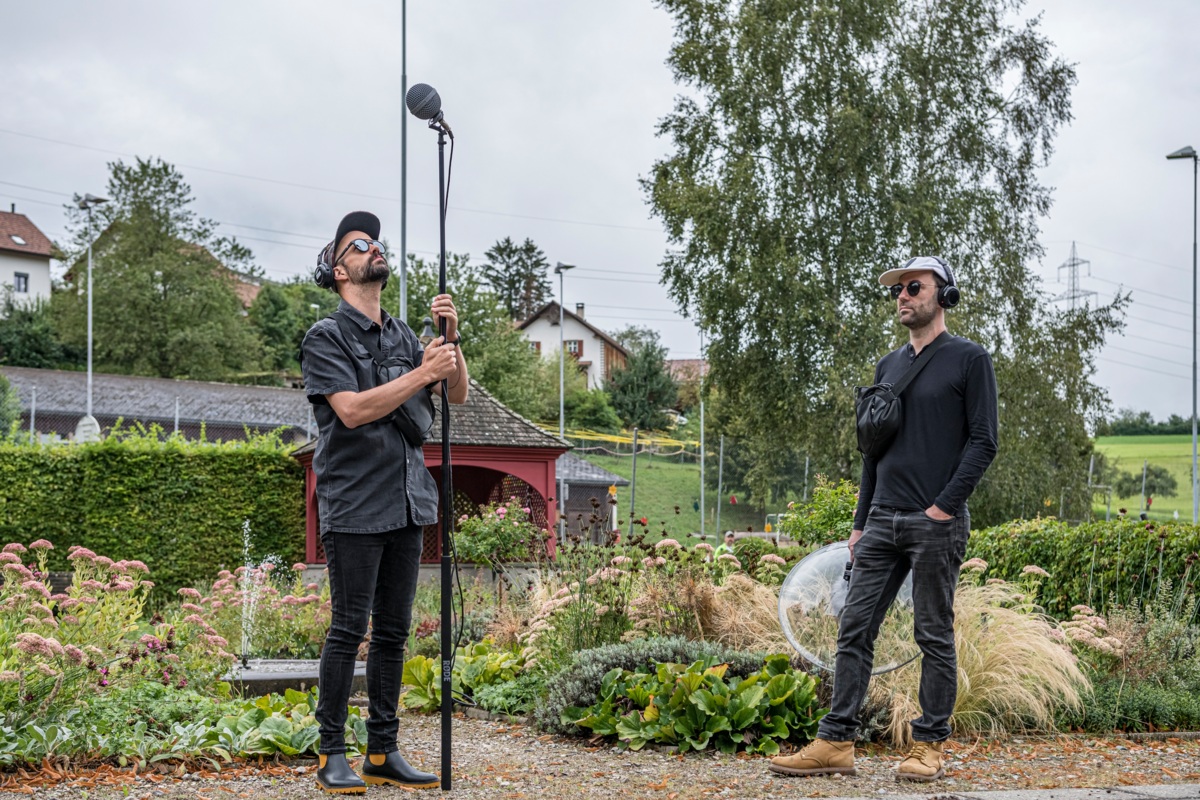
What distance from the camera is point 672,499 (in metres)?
36.1

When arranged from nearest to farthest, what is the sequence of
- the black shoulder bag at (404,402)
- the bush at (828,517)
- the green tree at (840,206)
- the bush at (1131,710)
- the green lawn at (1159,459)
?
the black shoulder bag at (404,402)
the bush at (1131,710)
the bush at (828,517)
the green tree at (840,206)
the green lawn at (1159,459)

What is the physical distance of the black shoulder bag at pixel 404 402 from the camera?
3982 mm

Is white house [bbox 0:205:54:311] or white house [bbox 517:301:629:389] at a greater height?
white house [bbox 0:205:54:311]

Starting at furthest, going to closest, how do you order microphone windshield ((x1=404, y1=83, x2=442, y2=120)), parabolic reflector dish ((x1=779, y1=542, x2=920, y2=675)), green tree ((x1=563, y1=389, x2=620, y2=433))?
green tree ((x1=563, y1=389, x2=620, y2=433)) → parabolic reflector dish ((x1=779, y1=542, x2=920, y2=675)) → microphone windshield ((x1=404, y1=83, x2=442, y2=120))

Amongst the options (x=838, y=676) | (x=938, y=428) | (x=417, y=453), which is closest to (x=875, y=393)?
(x=938, y=428)

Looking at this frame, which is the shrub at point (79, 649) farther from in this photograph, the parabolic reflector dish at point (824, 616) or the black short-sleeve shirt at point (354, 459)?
the parabolic reflector dish at point (824, 616)

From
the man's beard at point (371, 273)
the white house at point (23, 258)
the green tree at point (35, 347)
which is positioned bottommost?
the man's beard at point (371, 273)

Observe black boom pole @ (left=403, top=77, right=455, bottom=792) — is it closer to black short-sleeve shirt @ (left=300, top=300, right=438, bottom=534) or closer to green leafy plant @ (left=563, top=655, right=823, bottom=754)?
black short-sleeve shirt @ (left=300, top=300, right=438, bottom=534)

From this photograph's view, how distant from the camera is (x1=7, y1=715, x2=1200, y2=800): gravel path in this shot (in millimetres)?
4066

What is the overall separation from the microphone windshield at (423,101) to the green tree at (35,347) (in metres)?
55.6

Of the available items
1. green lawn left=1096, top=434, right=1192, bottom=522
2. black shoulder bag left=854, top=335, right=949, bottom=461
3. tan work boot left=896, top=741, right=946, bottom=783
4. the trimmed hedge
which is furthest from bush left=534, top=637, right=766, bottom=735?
green lawn left=1096, top=434, right=1192, bottom=522

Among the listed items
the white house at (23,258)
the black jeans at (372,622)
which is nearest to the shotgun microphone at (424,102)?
the black jeans at (372,622)

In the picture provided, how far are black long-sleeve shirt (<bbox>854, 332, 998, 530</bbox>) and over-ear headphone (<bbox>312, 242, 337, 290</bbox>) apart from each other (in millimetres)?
2194

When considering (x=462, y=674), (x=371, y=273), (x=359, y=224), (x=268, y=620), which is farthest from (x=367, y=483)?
(x=268, y=620)
